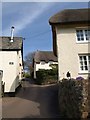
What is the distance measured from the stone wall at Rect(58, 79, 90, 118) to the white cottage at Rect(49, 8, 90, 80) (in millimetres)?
6463

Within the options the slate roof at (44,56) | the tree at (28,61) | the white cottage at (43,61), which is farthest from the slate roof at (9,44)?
the tree at (28,61)

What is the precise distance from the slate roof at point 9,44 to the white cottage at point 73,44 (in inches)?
251

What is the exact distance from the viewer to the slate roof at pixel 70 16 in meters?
24.2

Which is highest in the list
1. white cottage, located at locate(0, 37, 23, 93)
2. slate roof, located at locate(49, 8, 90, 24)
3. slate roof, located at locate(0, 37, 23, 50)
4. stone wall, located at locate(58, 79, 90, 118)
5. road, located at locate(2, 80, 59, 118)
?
slate roof, located at locate(49, 8, 90, 24)

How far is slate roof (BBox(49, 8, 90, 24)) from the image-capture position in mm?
24219

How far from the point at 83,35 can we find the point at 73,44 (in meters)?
1.37

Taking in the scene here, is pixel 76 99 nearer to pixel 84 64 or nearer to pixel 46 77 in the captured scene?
pixel 84 64

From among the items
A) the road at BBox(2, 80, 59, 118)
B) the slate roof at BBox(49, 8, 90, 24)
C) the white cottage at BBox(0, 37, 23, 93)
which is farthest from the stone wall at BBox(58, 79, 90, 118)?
the white cottage at BBox(0, 37, 23, 93)

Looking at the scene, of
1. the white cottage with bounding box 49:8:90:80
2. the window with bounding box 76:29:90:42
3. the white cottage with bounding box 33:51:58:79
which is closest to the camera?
the white cottage with bounding box 49:8:90:80

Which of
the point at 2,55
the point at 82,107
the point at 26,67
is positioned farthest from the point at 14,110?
the point at 26,67

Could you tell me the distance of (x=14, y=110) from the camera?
19219mm

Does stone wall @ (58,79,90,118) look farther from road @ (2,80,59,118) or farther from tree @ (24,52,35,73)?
tree @ (24,52,35,73)

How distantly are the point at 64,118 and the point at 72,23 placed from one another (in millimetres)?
10609

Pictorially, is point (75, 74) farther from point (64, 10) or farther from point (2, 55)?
point (2, 55)
